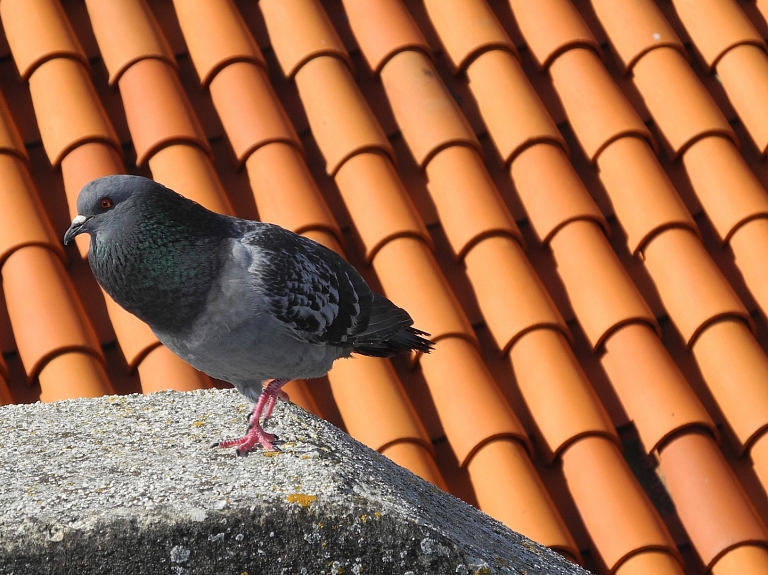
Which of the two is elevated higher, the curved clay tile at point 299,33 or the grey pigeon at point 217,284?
the curved clay tile at point 299,33

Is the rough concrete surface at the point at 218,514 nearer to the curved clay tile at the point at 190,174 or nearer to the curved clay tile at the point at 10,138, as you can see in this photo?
the curved clay tile at the point at 190,174

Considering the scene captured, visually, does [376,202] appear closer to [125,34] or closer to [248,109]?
[248,109]

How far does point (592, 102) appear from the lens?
3.31 meters

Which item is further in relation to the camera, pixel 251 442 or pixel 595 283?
pixel 595 283

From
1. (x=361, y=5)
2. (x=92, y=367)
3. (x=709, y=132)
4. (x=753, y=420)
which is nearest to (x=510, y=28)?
(x=361, y=5)

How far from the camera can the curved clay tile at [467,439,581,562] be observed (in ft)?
8.07

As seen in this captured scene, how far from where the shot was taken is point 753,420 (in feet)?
8.82

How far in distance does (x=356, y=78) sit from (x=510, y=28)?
61 cm

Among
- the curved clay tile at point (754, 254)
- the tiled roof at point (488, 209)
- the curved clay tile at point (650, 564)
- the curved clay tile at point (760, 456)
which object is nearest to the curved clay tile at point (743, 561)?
the tiled roof at point (488, 209)

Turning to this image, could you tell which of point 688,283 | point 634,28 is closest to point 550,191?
point 688,283

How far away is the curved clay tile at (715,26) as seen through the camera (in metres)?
3.48

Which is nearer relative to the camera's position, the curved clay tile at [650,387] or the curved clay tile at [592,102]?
the curved clay tile at [650,387]

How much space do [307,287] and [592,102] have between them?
153 centimetres

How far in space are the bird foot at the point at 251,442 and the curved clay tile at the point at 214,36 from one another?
1.67m
